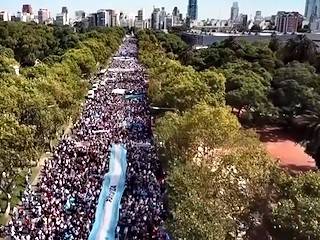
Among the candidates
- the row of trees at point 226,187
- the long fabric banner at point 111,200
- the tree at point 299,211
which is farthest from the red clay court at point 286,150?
the tree at point 299,211

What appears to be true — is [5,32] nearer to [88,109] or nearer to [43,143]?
[88,109]

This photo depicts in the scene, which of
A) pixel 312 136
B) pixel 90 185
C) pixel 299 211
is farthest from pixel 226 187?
pixel 312 136

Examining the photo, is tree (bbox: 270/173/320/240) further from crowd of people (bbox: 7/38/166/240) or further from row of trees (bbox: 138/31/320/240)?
crowd of people (bbox: 7/38/166/240)

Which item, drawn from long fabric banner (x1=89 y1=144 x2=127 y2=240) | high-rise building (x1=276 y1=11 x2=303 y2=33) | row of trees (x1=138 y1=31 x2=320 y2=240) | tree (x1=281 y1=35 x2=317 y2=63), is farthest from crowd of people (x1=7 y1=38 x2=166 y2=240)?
high-rise building (x1=276 y1=11 x2=303 y2=33)

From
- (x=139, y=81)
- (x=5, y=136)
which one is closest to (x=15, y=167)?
(x=5, y=136)

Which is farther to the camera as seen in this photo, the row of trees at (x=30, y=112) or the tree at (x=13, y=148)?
the row of trees at (x=30, y=112)

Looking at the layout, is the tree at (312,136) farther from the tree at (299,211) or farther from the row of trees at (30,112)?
the row of trees at (30,112)

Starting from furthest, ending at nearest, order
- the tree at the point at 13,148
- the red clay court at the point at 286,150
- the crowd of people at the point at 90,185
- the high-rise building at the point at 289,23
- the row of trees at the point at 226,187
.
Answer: the high-rise building at the point at 289,23 < the red clay court at the point at 286,150 < the tree at the point at 13,148 < the crowd of people at the point at 90,185 < the row of trees at the point at 226,187
